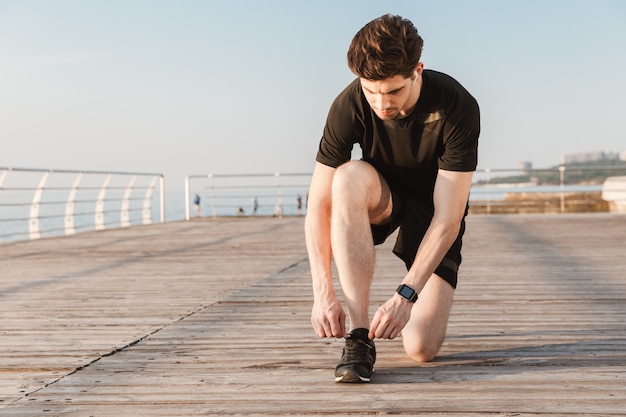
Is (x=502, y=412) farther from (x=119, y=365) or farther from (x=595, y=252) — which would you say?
(x=595, y=252)

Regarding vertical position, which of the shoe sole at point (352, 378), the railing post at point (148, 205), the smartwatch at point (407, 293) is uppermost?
the smartwatch at point (407, 293)

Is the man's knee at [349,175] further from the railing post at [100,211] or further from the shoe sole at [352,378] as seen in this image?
the railing post at [100,211]

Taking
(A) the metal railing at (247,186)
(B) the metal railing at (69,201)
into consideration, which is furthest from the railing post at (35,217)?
(A) the metal railing at (247,186)

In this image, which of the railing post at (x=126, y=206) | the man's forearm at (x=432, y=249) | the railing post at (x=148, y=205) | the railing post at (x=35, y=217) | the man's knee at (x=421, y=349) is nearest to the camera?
the man's forearm at (x=432, y=249)

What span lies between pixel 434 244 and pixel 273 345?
2.14ft

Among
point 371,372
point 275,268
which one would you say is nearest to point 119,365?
point 371,372

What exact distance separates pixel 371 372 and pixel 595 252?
13.8 ft

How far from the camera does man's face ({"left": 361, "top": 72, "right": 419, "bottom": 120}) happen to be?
68.3 inches

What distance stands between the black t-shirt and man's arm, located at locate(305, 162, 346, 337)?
0.19 ft

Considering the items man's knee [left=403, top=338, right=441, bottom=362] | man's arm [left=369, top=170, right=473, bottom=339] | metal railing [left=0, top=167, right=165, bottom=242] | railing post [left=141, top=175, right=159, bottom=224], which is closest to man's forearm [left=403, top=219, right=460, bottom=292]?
man's arm [left=369, top=170, right=473, bottom=339]

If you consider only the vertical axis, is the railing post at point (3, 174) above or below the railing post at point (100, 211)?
above

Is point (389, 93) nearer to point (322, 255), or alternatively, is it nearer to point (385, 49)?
point (385, 49)

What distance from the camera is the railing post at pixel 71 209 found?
9008 mm

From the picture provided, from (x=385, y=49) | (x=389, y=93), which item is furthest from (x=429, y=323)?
(x=385, y=49)
